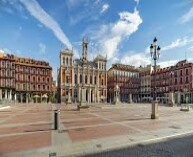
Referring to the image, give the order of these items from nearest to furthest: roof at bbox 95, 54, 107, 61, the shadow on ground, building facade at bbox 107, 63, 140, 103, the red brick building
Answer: the shadow on ground < the red brick building < roof at bbox 95, 54, 107, 61 < building facade at bbox 107, 63, 140, 103

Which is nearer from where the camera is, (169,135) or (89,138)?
(89,138)

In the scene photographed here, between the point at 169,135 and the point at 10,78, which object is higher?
the point at 10,78

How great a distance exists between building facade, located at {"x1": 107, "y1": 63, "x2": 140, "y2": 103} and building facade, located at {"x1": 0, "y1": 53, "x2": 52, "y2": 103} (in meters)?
30.1

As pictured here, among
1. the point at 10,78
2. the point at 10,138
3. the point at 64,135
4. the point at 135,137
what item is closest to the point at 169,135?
the point at 135,137

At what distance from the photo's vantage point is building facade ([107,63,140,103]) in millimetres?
88188

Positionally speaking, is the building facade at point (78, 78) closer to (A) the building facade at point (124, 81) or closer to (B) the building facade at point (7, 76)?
(A) the building facade at point (124, 81)

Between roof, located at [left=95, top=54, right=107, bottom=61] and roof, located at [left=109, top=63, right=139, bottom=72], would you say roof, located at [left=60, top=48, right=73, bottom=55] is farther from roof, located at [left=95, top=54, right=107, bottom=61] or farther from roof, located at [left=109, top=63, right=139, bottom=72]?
roof, located at [left=109, top=63, right=139, bottom=72]

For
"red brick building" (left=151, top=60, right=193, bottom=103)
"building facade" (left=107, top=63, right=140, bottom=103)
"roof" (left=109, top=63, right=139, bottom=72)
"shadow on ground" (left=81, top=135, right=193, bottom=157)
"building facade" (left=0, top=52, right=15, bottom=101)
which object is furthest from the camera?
"roof" (left=109, top=63, right=139, bottom=72)

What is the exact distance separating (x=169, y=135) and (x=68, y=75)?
211 feet

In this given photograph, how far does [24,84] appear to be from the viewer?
225 ft

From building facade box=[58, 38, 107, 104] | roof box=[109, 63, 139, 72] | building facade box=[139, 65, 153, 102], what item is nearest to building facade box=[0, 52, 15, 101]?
building facade box=[58, 38, 107, 104]

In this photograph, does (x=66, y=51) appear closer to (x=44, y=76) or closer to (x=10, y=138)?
(x=44, y=76)

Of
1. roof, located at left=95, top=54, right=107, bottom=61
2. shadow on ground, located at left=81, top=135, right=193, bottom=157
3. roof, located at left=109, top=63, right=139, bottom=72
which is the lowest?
shadow on ground, located at left=81, top=135, right=193, bottom=157

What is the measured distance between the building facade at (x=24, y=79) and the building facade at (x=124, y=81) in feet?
98.8
